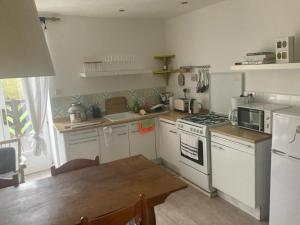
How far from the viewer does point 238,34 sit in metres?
3.26

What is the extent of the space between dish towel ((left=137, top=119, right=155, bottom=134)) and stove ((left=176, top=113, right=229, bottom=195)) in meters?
0.59

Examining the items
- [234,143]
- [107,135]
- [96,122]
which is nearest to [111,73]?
[96,122]

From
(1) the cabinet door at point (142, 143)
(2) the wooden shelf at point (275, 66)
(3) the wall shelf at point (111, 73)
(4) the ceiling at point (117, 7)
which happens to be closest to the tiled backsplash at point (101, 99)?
(3) the wall shelf at point (111, 73)

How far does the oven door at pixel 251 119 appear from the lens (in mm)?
2703

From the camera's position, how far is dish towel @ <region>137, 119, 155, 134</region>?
13.0ft

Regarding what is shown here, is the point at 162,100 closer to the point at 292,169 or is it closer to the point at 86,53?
the point at 86,53

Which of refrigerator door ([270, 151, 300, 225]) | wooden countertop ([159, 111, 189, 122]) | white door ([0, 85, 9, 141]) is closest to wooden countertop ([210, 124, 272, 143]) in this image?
refrigerator door ([270, 151, 300, 225])

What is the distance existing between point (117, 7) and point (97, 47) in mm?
876

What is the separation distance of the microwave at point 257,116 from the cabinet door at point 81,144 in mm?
1985

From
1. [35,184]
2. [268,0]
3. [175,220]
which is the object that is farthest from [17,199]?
[268,0]

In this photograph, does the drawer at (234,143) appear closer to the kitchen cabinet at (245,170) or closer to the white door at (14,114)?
the kitchen cabinet at (245,170)

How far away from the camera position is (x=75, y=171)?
214cm

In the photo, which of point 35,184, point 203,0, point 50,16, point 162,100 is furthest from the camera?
point 162,100

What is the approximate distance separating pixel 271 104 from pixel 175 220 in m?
1.69
